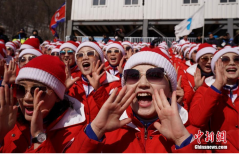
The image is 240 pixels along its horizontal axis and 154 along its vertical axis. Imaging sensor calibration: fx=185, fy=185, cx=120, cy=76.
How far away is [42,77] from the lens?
2.06 meters

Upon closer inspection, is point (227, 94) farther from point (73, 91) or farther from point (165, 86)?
point (73, 91)

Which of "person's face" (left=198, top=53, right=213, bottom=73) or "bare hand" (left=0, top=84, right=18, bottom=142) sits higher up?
"person's face" (left=198, top=53, right=213, bottom=73)

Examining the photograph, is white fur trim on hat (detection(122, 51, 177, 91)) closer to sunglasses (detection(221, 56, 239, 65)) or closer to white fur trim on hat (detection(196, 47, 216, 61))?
sunglasses (detection(221, 56, 239, 65))

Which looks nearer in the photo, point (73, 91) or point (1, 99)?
point (1, 99)

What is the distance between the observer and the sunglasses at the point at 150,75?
187 cm

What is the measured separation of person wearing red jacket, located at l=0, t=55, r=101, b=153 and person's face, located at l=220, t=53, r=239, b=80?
2263 millimetres

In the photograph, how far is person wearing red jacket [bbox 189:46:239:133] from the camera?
84.7 inches

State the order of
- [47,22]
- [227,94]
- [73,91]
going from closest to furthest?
[227,94] < [73,91] < [47,22]

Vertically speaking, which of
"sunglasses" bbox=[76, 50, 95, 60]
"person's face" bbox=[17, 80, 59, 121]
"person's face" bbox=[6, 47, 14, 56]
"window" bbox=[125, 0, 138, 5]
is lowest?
"person's face" bbox=[17, 80, 59, 121]

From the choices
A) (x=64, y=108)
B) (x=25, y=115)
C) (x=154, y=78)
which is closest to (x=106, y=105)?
(x=154, y=78)

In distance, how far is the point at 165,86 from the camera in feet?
6.36

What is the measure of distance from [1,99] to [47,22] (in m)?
26.1

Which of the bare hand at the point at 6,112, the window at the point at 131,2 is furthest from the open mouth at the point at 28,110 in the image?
the window at the point at 131,2

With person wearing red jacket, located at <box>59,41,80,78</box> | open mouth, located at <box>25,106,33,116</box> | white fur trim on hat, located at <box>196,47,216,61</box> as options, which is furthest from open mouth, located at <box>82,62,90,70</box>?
white fur trim on hat, located at <box>196,47,216,61</box>
